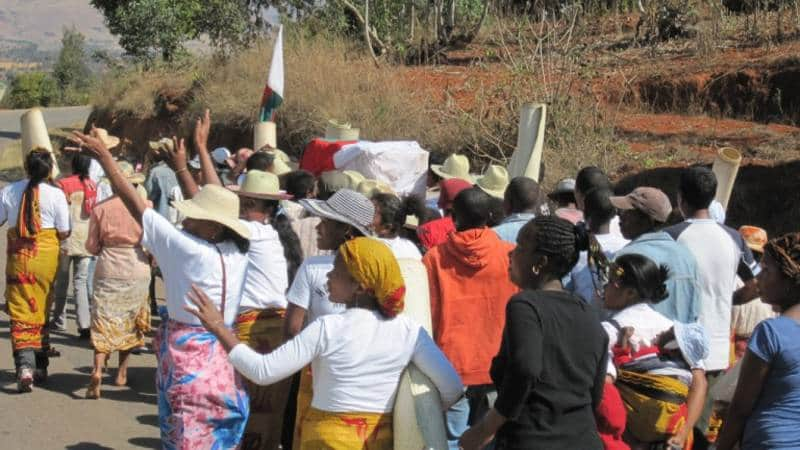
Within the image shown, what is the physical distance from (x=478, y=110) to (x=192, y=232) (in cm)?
915

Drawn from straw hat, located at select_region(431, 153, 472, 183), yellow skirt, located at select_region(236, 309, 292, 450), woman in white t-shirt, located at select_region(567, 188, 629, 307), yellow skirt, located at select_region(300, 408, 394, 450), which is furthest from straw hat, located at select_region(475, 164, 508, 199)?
yellow skirt, located at select_region(300, 408, 394, 450)

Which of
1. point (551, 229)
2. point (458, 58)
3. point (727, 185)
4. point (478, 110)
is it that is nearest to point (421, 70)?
point (458, 58)

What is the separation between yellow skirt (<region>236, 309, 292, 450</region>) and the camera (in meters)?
6.35

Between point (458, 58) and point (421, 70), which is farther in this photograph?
point (458, 58)

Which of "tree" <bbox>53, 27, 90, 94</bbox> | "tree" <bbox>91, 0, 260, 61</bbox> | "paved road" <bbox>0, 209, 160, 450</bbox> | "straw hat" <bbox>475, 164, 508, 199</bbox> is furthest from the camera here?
"tree" <bbox>53, 27, 90, 94</bbox>

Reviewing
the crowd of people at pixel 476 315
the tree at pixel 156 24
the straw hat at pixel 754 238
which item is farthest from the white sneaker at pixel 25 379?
the tree at pixel 156 24

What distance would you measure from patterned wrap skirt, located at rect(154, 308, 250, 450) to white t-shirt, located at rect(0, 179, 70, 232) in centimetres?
376

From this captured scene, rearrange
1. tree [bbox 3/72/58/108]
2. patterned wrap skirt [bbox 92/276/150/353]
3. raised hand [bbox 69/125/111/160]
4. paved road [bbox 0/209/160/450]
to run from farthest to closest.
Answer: tree [bbox 3/72/58/108] → patterned wrap skirt [bbox 92/276/150/353] → paved road [bbox 0/209/160/450] → raised hand [bbox 69/125/111/160]

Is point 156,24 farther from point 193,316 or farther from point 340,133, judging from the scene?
point 193,316

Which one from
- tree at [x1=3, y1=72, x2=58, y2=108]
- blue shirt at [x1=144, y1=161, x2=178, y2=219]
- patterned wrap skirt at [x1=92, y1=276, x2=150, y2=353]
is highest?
blue shirt at [x1=144, y1=161, x2=178, y2=219]

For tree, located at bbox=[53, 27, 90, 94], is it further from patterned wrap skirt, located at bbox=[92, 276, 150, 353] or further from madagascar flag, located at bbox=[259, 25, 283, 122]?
patterned wrap skirt, located at bbox=[92, 276, 150, 353]

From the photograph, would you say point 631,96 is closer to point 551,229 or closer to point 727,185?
point 727,185

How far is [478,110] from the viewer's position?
14281 millimetres

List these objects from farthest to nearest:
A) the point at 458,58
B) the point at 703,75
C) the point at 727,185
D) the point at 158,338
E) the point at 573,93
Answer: the point at 458,58 → the point at 703,75 → the point at 573,93 → the point at 727,185 → the point at 158,338
